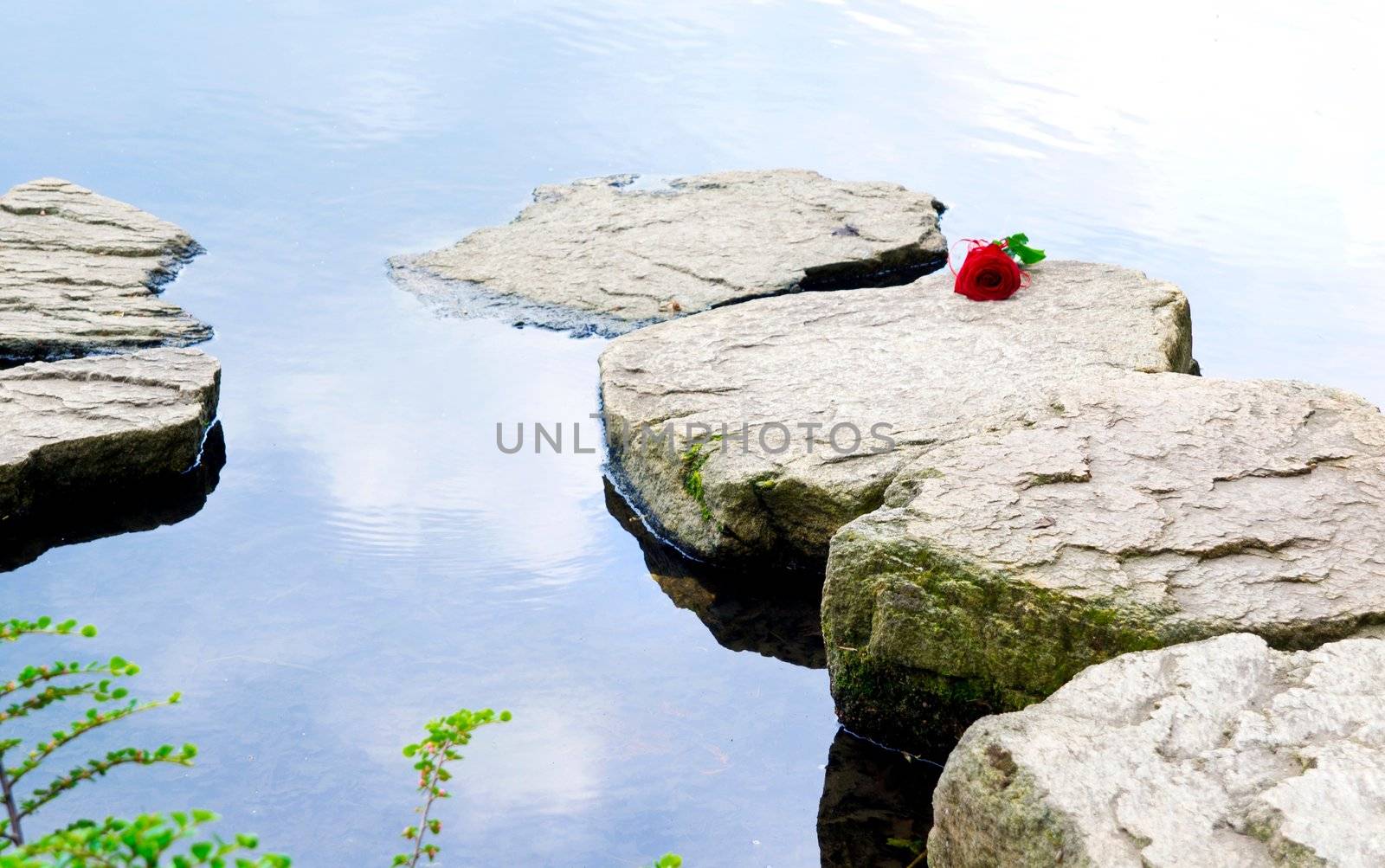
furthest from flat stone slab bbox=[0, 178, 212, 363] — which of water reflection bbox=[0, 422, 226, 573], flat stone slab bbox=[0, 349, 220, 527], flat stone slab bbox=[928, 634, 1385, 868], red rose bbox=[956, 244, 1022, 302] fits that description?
flat stone slab bbox=[928, 634, 1385, 868]

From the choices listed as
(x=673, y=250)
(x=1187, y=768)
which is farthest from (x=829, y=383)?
(x=1187, y=768)

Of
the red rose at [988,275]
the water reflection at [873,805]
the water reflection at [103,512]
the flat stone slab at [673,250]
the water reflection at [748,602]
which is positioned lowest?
the water reflection at [103,512]

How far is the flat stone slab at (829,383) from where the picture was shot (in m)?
2.77

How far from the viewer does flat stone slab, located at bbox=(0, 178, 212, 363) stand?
3.46m

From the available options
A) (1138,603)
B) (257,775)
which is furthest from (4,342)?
(1138,603)

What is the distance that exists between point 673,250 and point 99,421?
1.94 m

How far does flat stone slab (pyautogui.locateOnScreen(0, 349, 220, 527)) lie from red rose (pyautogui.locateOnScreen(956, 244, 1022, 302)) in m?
1.95

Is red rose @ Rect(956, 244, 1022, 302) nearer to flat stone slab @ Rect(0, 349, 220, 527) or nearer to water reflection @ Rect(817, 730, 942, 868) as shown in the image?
water reflection @ Rect(817, 730, 942, 868)

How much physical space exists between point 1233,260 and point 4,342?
3.92 m

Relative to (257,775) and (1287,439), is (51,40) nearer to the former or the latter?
(257,775)

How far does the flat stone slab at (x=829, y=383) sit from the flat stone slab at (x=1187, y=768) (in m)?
0.90

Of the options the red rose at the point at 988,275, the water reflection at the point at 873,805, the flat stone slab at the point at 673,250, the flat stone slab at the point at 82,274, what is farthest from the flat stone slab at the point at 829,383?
the flat stone slab at the point at 82,274

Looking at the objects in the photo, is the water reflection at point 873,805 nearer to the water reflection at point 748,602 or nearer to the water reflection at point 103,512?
the water reflection at point 748,602

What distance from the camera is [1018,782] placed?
1.69 meters
